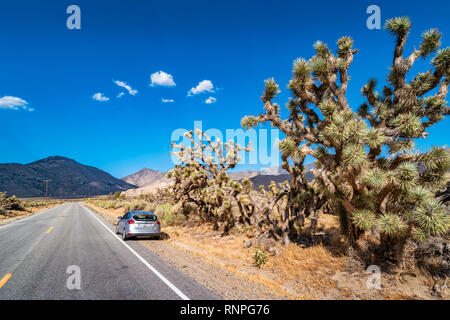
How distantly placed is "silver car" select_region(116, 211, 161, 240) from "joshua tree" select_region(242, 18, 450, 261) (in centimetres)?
788

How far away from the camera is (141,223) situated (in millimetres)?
12320

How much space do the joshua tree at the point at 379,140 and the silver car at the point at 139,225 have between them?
7.88m

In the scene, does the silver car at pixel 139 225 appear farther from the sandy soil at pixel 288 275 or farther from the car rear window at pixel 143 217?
the sandy soil at pixel 288 275

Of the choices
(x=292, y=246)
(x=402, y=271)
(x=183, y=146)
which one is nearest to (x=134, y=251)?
(x=292, y=246)

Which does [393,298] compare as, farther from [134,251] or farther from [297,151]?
[134,251]

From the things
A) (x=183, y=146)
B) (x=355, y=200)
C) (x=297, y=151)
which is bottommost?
(x=355, y=200)

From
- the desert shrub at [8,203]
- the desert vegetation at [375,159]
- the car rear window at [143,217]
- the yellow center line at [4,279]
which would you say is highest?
the desert vegetation at [375,159]

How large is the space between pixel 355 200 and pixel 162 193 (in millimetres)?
28367

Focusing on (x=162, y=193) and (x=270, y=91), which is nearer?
(x=270, y=91)

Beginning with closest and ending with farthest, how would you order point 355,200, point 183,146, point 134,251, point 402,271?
point 402,271, point 355,200, point 134,251, point 183,146

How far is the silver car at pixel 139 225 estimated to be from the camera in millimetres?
12008
